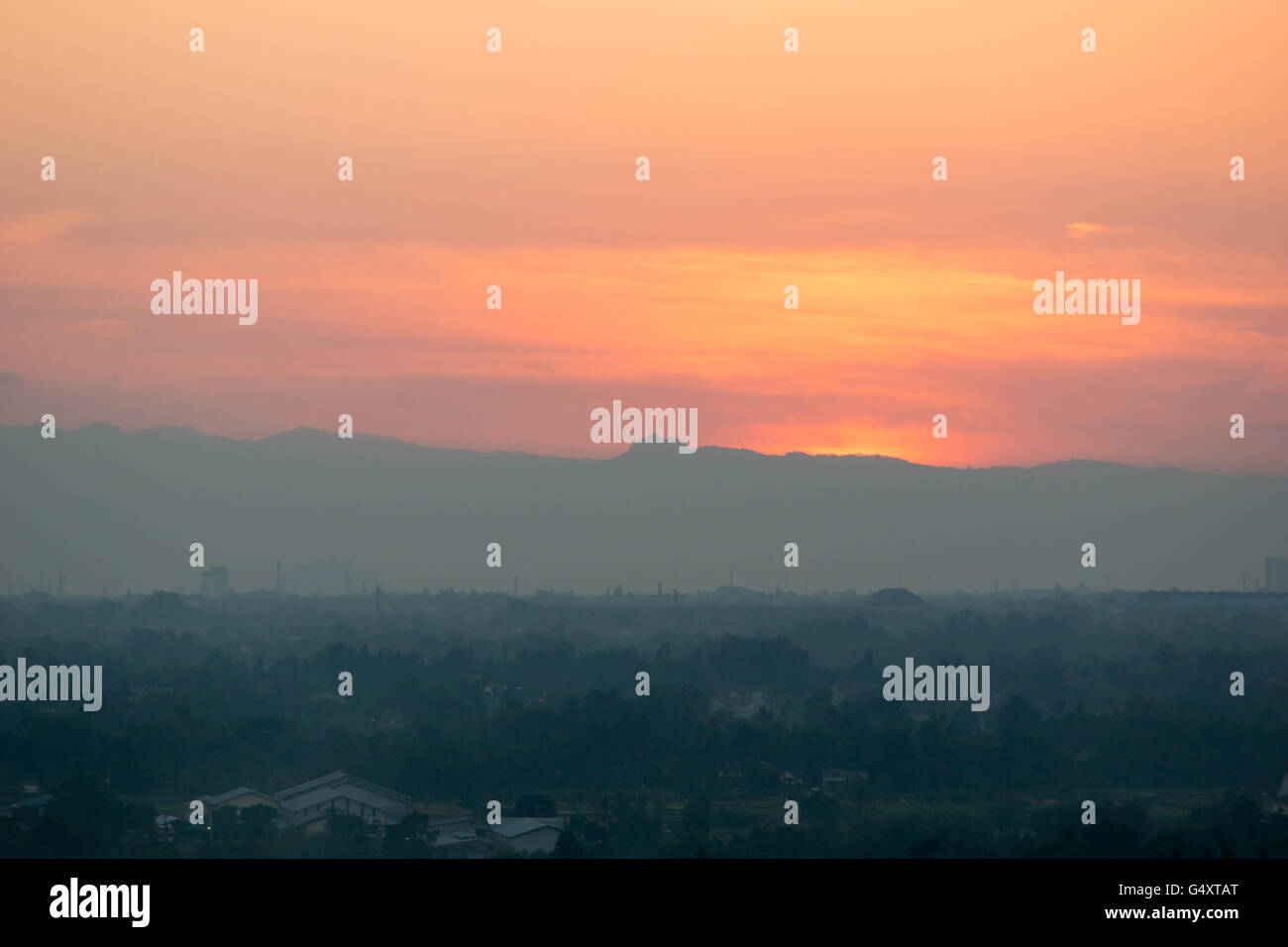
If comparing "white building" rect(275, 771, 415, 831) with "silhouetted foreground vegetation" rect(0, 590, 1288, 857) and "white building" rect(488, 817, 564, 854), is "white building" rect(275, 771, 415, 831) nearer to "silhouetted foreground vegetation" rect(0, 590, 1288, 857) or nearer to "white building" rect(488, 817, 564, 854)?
"silhouetted foreground vegetation" rect(0, 590, 1288, 857)

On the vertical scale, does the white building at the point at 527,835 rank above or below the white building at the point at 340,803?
below

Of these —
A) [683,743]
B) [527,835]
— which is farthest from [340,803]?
[683,743]

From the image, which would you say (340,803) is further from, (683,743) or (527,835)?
(683,743)

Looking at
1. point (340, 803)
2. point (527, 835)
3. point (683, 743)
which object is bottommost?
point (527, 835)

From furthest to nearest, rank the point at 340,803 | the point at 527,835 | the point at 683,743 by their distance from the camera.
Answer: the point at 683,743, the point at 340,803, the point at 527,835

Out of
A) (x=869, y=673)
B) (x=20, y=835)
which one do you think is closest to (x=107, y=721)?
(x=20, y=835)

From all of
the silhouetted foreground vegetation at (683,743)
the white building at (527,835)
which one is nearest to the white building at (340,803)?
the silhouetted foreground vegetation at (683,743)

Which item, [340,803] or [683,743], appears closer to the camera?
[340,803]

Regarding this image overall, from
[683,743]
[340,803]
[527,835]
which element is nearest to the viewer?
[527,835]

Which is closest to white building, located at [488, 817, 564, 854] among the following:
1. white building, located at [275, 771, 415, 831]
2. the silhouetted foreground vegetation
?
the silhouetted foreground vegetation

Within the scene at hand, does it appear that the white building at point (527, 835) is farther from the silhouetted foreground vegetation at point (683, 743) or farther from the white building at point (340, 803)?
the white building at point (340, 803)
